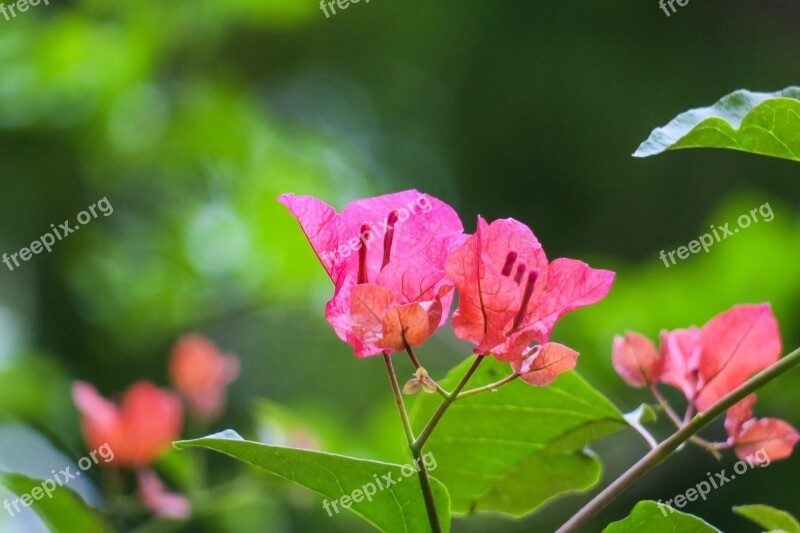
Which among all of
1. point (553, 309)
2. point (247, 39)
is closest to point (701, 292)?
point (553, 309)

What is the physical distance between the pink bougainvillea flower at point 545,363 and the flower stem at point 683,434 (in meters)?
0.05

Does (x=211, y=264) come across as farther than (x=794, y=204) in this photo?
No

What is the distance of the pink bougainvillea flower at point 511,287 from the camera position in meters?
0.39

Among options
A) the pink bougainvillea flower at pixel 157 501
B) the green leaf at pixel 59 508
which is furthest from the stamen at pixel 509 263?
the pink bougainvillea flower at pixel 157 501

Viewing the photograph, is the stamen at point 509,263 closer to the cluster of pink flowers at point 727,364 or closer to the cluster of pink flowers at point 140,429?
the cluster of pink flowers at point 727,364

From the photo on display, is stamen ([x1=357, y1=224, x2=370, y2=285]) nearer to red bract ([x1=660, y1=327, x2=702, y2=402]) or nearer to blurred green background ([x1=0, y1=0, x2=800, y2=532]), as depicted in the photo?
red bract ([x1=660, y1=327, x2=702, y2=402])

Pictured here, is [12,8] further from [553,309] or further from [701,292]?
[553,309]

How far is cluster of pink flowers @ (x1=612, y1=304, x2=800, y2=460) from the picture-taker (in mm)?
475

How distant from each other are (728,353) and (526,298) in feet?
0.48

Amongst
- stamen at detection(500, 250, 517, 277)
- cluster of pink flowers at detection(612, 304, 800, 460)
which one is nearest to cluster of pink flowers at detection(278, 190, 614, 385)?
stamen at detection(500, 250, 517, 277)

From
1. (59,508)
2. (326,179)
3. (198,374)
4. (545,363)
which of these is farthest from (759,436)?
(326,179)

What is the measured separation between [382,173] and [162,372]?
0.90 meters

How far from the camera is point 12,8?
65.1 inches

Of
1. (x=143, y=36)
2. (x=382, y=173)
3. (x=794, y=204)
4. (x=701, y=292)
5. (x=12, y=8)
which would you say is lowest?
(x=794, y=204)
